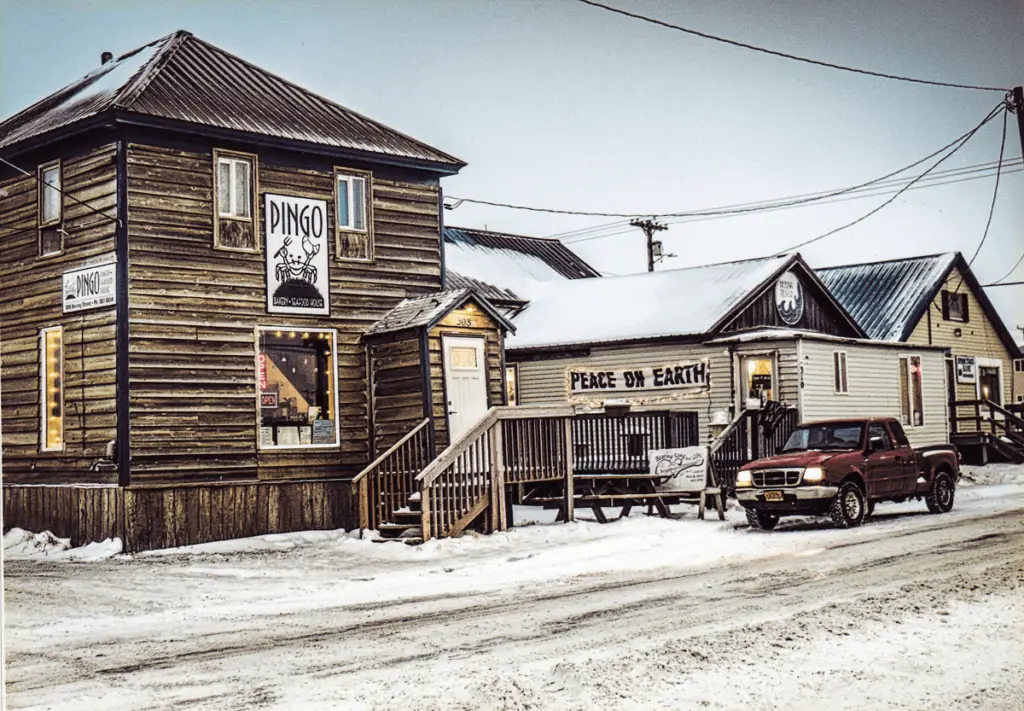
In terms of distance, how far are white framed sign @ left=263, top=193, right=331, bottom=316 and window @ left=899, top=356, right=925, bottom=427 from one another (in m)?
15.6

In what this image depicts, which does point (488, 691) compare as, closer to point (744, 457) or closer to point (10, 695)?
point (10, 695)

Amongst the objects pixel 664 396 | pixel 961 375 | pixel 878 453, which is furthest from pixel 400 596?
pixel 961 375

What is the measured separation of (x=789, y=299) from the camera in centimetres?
2727

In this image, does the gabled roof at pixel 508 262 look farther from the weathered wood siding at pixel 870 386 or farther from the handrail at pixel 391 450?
the handrail at pixel 391 450

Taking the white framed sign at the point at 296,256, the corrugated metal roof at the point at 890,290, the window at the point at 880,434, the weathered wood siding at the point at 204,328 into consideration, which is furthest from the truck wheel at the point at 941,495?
the corrugated metal roof at the point at 890,290

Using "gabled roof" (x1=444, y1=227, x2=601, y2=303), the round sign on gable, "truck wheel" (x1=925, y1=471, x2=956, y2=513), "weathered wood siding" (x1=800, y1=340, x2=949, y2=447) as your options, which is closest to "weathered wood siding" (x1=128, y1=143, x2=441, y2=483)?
"truck wheel" (x1=925, y1=471, x2=956, y2=513)

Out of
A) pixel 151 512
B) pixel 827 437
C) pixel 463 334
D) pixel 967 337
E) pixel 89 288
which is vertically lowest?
pixel 151 512

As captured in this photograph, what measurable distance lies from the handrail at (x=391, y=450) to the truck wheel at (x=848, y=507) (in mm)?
5476

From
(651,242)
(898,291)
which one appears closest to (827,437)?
(898,291)

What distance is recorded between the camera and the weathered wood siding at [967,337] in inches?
1245

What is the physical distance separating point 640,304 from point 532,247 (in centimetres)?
736

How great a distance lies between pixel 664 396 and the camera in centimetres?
2550

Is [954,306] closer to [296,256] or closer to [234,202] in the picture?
[296,256]

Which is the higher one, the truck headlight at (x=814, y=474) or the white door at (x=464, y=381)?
the white door at (x=464, y=381)
